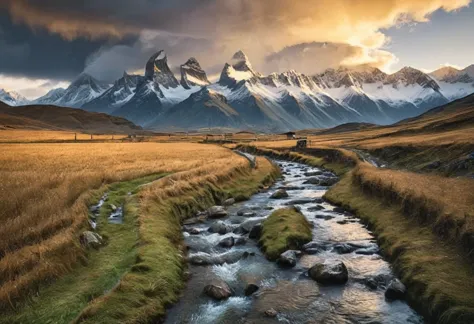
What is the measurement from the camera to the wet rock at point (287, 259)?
22.7m

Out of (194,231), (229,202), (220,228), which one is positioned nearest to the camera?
(194,231)

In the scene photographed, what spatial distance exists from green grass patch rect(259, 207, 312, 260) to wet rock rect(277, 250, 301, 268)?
76cm

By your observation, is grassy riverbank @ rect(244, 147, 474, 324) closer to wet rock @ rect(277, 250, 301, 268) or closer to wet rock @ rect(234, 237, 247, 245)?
wet rock @ rect(277, 250, 301, 268)

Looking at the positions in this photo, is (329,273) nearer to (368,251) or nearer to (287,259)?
(287,259)

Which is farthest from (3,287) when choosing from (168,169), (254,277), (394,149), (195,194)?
(394,149)

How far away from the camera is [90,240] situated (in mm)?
20891

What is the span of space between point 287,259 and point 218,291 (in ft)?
19.8

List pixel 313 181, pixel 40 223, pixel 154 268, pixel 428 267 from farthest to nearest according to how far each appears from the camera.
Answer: pixel 313 181
pixel 40 223
pixel 154 268
pixel 428 267

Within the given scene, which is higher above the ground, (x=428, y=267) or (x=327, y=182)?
→ (x=428, y=267)

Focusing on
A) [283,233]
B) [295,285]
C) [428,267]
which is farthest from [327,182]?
[295,285]

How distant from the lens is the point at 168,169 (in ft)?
169

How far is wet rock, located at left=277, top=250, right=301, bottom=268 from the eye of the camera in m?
22.7

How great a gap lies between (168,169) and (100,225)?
88.8 ft

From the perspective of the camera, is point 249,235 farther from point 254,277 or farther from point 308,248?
point 254,277
